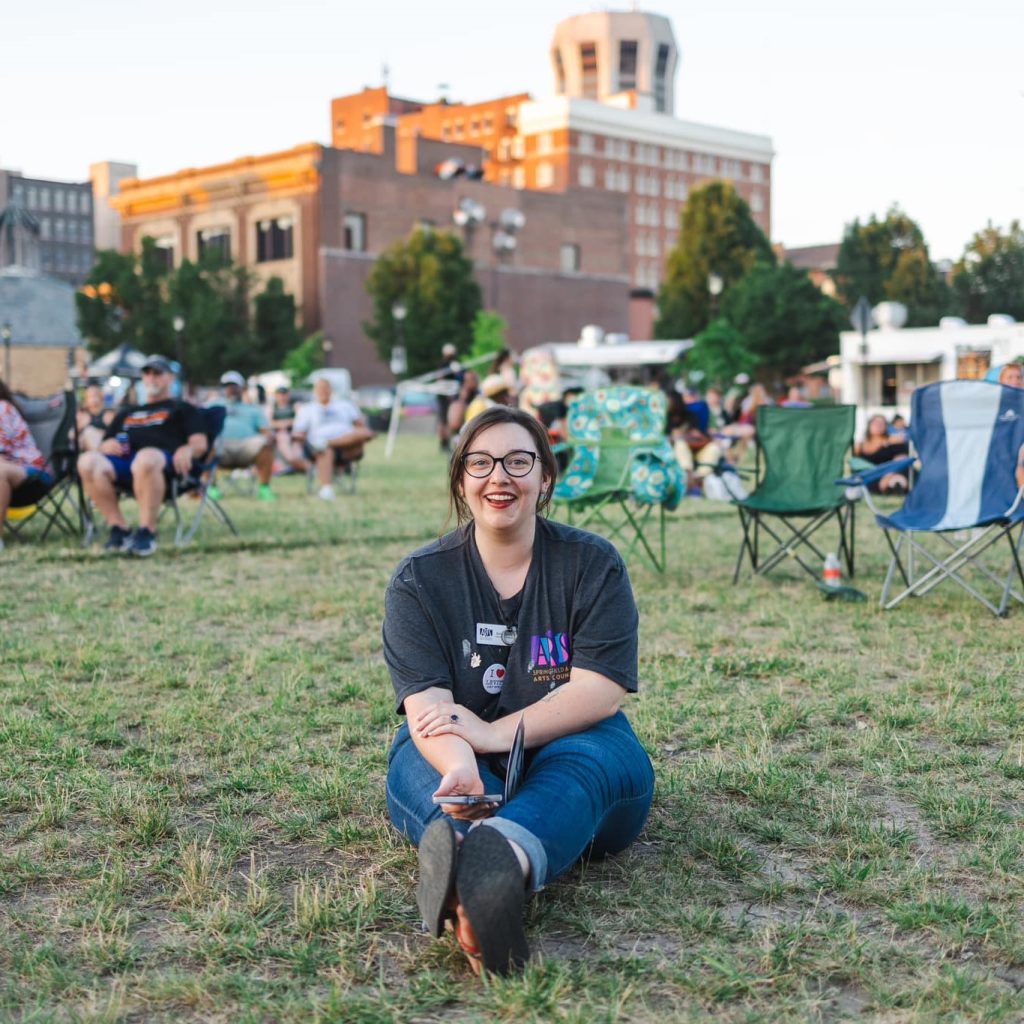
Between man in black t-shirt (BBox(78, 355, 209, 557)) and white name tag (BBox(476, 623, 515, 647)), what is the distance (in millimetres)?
5956

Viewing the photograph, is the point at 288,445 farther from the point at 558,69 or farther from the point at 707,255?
the point at 558,69

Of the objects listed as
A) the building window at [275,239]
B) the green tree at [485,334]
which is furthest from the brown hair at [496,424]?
the building window at [275,239]

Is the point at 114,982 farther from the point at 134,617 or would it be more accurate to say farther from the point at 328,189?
the point at 328,189

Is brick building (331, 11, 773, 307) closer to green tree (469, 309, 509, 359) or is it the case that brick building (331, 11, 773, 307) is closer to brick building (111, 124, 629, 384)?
brick building (111, 124, 629, 384)

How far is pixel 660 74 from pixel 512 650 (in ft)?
370

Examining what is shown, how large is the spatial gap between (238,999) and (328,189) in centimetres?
5776

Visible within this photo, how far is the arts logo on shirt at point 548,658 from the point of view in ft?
9.86

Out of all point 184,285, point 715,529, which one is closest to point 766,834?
point 715,529

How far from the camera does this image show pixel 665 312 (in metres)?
54.1

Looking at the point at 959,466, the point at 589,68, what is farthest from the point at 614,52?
the point at 959,466

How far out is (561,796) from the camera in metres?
2.65

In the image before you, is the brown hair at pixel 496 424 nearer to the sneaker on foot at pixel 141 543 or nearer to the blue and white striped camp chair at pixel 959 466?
the blue and white striped camp chair at pixel 959 466

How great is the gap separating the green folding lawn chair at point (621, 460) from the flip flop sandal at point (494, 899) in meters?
5.28

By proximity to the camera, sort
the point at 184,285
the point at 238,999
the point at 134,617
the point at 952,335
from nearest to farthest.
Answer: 1. the point at 238,999
2. the point at 134,617
3. the point at 952,335
4. the point at 184,285
